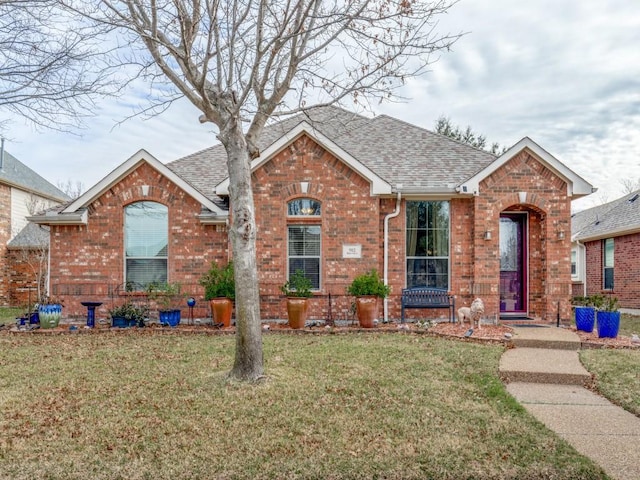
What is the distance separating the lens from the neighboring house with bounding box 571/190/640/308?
1631cm

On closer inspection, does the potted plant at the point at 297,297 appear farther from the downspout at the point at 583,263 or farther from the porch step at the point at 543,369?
the downspout at the point at 583,263

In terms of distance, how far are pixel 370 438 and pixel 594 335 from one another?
284 inches

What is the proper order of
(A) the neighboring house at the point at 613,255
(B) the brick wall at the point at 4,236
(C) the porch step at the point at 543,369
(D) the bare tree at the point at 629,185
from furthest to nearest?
1. (D) the bare tree at the point at 629,185
2. (B) the brick wall at the point at 4,236
3. (A) the neighboring house at the point at 613,255
4. (C) the porch step at the point at 543,369

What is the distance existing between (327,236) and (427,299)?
2912 mm

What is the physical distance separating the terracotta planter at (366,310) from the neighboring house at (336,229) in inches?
31.7

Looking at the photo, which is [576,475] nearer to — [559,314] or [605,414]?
[605,414]

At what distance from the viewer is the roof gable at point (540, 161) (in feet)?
35.7

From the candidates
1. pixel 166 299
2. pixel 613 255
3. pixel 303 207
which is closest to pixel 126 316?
pixel 166 299

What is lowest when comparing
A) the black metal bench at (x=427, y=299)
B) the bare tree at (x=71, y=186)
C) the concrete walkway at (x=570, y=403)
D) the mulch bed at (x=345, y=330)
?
the concrete walkway at (x=570, y=403)

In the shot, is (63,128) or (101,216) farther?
(101,216)

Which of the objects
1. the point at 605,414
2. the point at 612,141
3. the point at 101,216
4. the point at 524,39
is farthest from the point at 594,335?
the point at 612,141

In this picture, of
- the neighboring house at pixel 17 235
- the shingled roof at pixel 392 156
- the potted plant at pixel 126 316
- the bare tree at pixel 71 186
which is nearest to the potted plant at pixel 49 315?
the potted plant at pixel 126 316

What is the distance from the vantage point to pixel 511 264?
11.8m

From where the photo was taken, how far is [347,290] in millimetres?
10977
